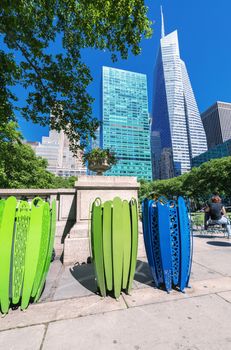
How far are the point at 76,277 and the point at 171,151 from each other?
16945cm

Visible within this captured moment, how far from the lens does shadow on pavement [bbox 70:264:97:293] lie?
313cm

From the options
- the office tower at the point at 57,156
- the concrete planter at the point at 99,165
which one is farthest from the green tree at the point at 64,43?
the office tower at the point at 57,156

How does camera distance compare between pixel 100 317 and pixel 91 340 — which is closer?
pixel 91 340

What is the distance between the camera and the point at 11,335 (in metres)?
1.87

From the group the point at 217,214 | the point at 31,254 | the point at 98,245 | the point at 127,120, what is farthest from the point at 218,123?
the point at 31,254

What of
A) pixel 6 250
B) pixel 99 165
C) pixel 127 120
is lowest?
pixel 6 250

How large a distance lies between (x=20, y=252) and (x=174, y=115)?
181266 millimetres

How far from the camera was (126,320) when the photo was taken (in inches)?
81.8

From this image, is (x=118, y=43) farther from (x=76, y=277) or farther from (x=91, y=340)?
(x=91, y=340)

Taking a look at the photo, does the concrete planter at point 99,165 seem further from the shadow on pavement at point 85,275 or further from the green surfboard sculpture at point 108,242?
the green surfboard sculpture at point 108,242

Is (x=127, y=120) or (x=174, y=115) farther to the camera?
(x=174, y=115)

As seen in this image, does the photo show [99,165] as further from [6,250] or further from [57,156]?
[57,156]

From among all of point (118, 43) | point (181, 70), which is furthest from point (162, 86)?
point (118, 43)

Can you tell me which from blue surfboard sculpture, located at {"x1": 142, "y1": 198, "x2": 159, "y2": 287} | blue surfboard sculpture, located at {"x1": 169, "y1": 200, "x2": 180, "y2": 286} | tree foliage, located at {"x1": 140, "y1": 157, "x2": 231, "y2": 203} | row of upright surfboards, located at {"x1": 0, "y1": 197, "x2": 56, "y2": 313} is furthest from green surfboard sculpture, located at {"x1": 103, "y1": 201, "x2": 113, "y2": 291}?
tree foliage, located at {"x1": 140, "y1": 157, "x2": 231, "y2": 203}
